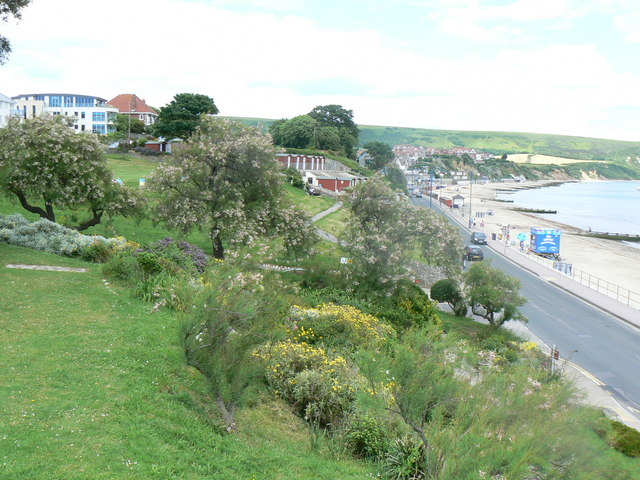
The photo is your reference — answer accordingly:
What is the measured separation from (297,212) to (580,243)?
4951 cm

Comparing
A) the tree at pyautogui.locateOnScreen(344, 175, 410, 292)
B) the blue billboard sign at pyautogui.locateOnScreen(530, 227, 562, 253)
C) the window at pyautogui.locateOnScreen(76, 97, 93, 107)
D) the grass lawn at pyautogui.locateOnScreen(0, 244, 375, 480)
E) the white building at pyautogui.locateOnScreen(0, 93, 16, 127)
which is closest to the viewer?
the grass lawn at pyautogui.locateOnScreen(0, 244, 375, 480)

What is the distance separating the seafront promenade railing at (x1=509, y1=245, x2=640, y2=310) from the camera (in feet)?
111

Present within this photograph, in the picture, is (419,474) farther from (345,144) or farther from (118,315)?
(345,144)

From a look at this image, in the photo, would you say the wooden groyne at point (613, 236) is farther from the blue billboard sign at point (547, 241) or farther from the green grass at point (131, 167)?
the green grass at point (131, 167)

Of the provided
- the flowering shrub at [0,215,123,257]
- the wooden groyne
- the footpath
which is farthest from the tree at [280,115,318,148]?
the flowering shrub at [0,215,123,257]

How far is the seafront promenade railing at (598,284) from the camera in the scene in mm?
33972

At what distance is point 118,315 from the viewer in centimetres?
1365

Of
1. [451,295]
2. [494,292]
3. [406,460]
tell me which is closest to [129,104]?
[451,295]

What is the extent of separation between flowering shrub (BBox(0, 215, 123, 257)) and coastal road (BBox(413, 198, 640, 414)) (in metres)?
18.0

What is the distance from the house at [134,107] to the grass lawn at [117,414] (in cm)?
9277

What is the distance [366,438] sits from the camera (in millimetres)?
9812

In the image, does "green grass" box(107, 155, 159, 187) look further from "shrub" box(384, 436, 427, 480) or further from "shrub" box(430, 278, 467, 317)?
"shrub" box(384, 436, 427, 480)

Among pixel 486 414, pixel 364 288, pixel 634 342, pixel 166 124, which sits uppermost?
pixel 166 124

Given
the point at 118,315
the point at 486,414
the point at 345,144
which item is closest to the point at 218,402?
the point at 486,414
